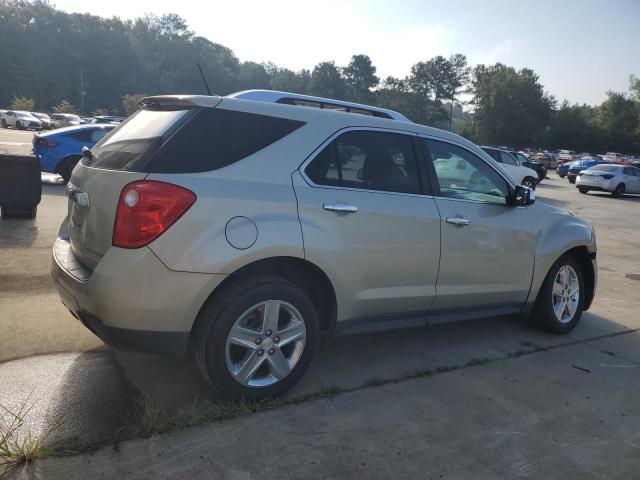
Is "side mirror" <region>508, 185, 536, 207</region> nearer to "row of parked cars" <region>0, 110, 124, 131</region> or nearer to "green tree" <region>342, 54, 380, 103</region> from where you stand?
"row of parked cars" <region>0, 110, 124, 131</region>

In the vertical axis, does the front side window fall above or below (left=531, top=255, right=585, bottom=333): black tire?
above

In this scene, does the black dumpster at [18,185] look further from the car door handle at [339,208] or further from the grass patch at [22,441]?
the car door handle at [339,208]

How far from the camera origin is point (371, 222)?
3498mm

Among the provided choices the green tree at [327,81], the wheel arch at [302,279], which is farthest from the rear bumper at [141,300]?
the green tree at [327,81]

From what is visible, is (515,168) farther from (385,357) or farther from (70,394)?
(70,394)

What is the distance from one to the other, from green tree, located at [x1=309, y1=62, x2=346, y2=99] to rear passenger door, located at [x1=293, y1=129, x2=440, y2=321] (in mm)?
89652

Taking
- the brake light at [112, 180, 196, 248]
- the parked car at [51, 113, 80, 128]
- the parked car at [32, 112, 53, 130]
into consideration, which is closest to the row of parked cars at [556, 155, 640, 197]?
the brake light at [112, 180, 196, 248]

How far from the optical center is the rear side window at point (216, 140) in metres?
2.95

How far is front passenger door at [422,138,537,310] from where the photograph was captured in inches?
157

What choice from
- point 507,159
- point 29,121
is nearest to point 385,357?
point 507,159

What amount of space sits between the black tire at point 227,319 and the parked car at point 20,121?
44.7 m

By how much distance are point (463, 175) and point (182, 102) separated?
7.51 feet

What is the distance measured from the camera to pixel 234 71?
106 metres

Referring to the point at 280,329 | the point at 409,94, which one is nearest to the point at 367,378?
the point at 280,329
